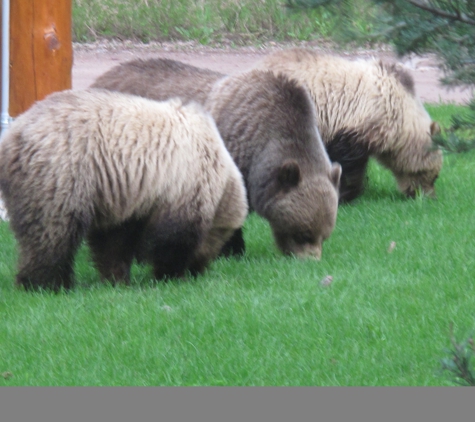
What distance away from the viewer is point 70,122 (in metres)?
5.96

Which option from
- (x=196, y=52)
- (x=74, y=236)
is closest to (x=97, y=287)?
(x=74, y=236)

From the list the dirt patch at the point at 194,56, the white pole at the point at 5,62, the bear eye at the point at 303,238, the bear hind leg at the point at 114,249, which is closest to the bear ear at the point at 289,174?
the bear eye at the point at 303,238

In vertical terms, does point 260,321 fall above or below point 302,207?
below

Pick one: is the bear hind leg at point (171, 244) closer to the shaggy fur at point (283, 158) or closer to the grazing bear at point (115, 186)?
the grazing bear at point (115, 186)

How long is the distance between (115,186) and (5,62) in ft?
9.51

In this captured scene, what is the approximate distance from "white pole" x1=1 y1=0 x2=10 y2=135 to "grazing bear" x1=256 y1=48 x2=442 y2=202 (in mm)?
2594

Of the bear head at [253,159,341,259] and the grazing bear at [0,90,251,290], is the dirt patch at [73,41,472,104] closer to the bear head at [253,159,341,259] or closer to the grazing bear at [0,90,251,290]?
the bear head at [253,159,341,259]

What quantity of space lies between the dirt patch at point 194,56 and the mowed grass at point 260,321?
28.0 ft

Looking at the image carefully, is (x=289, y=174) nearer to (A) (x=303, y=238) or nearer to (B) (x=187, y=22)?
(A) (x=303, y=238)

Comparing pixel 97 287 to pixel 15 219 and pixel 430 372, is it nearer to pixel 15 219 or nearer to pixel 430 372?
pixel 15 219

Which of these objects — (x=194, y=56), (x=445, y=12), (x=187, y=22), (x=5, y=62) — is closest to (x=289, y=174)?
(x=5, y=62)

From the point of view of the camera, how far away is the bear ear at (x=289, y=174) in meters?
7.06

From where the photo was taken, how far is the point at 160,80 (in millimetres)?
8891

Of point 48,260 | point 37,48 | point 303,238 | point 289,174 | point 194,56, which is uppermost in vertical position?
point 37,48
